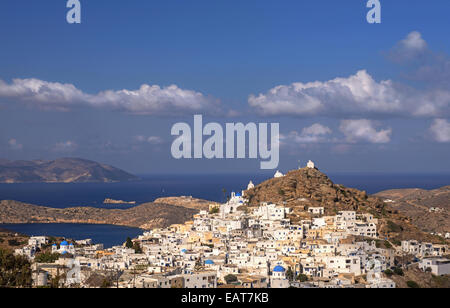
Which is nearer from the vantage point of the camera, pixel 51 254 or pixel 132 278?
pixel 132 278

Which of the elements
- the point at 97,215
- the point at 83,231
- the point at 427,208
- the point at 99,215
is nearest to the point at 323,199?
the point at 427,208

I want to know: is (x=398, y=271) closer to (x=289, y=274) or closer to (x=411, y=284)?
(x=411, y=284)

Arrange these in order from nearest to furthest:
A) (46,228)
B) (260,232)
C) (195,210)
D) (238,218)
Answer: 1. (260,232)
2. (238,218)
3. (46,228)
4. (195,210)

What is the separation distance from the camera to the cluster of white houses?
89.7 ft

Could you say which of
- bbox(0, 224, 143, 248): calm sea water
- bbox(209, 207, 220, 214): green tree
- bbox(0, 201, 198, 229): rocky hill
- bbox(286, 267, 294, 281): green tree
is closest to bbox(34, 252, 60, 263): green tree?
bbox(286, 267, 294, 281): green tree

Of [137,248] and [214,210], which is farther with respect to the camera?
[214,210]

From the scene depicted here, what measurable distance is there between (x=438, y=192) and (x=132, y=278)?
262 ft

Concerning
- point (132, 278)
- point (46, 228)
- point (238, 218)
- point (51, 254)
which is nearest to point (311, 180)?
point (238, 218)

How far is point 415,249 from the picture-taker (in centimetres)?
3775

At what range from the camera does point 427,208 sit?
74875 millimetres

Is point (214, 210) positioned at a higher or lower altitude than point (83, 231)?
higher

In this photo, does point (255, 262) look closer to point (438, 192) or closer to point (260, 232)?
point (260, 232)

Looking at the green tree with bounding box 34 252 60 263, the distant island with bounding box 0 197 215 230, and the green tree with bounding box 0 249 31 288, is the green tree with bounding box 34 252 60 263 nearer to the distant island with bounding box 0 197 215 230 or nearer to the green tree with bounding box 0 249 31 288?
the green tree with bounding box 0 249 31 288

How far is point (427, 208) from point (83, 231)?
44.5 meters
